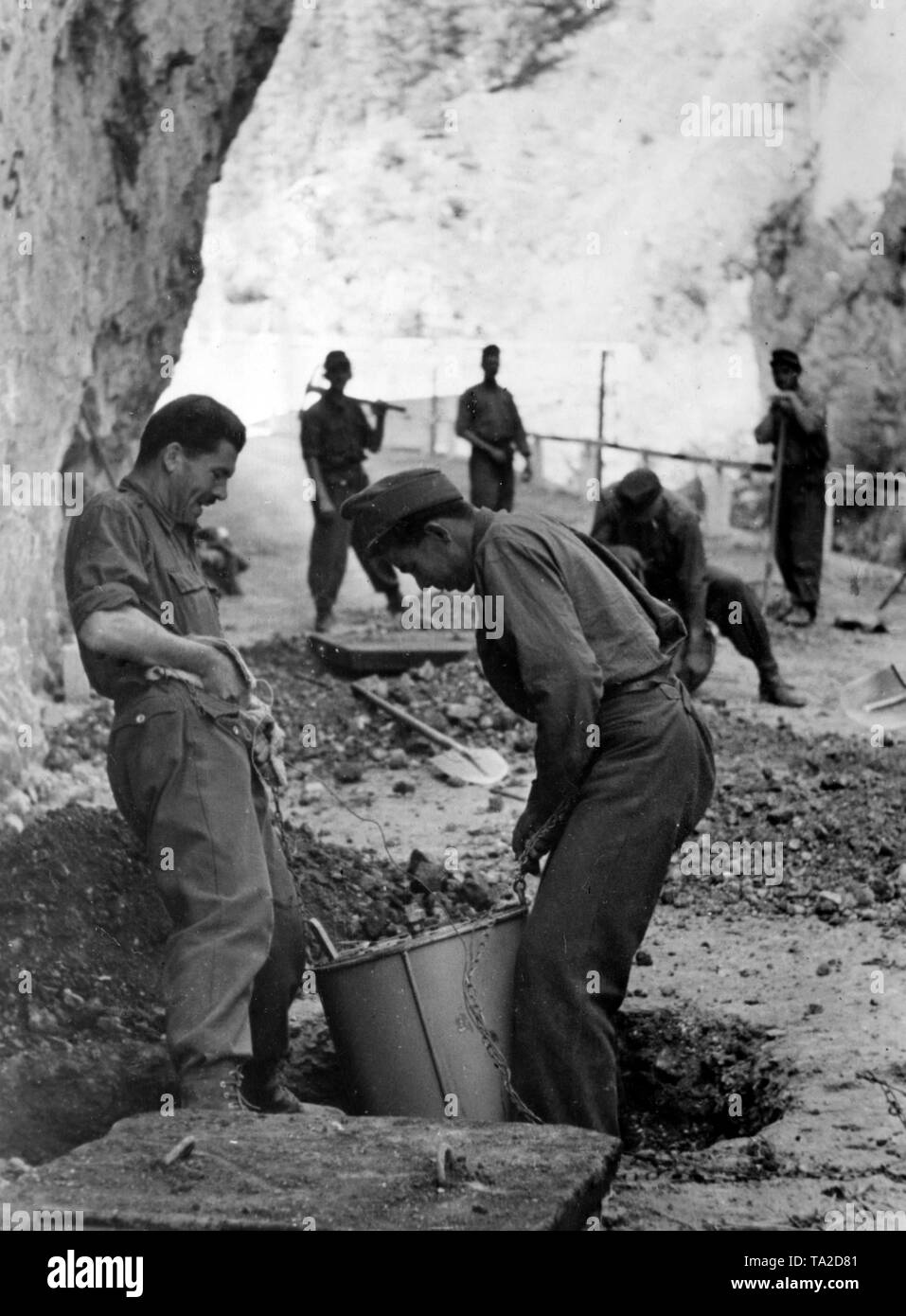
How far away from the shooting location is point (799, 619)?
10.4 m

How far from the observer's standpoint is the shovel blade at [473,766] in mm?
7172

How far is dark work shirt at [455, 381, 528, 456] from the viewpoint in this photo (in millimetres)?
11195

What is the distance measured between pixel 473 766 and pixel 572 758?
3.65 metres

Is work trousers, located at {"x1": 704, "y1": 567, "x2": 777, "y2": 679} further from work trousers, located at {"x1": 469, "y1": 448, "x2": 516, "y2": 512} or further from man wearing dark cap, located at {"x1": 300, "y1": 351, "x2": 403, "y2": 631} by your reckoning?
work trousers, located at {"x1": 469, "y1": 448, "x2": 516, "y2": 512}

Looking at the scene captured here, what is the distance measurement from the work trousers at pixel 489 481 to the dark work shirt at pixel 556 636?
741cm

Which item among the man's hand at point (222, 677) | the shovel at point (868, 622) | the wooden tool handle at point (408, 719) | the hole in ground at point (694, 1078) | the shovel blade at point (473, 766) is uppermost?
the man's hand at point (222, 677)

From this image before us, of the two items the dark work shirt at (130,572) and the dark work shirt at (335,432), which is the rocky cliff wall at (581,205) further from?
the dark work shirt at (130,572)

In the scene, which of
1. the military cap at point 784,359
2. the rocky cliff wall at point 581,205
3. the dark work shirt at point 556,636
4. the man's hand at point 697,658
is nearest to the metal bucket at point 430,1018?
the dark work shirt at point 556,636

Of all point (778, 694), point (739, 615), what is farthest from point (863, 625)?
point (739, 615)

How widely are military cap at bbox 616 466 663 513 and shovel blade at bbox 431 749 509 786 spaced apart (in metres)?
1.26
